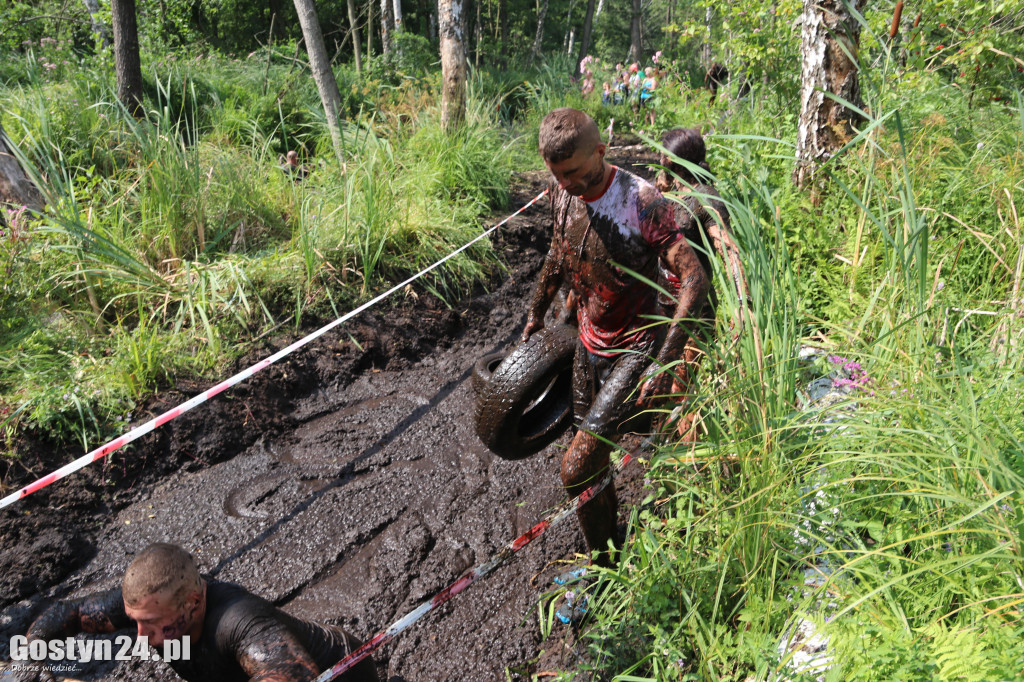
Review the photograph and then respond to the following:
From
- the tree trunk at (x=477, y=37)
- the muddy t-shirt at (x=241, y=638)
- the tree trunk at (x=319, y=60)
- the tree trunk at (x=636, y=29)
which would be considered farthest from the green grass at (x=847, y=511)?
the tree trunk at (x=636, y=29)

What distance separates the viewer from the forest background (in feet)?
6.56

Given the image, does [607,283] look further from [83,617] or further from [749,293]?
[83,617]

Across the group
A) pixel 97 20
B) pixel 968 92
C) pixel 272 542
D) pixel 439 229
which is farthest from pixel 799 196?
pixel 97 20

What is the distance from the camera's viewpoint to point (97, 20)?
10.8 m

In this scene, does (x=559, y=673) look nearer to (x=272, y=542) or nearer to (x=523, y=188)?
(x=272, y=542)

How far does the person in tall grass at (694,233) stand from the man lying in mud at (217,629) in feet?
5.22

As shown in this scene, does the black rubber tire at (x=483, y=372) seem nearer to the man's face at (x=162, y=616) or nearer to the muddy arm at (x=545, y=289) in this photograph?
the muddy arm at (x=545, y=289)

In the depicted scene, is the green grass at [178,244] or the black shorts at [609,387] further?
the green grass at [178,244]

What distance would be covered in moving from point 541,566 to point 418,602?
0.63 metres

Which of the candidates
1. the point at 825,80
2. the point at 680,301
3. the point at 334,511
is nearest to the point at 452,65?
the point at 825,80

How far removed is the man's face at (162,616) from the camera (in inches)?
82.9

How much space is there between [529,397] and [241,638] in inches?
58.5

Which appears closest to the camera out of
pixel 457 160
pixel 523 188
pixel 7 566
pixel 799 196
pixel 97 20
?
pixel 7 566

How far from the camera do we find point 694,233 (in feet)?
13.9
